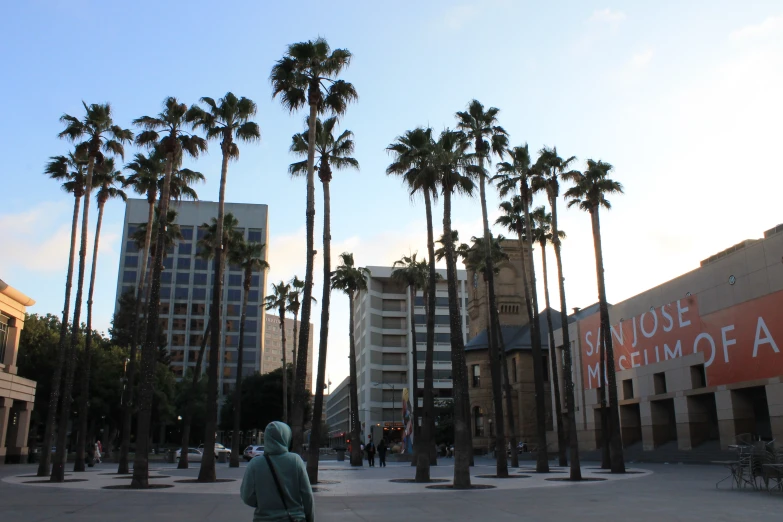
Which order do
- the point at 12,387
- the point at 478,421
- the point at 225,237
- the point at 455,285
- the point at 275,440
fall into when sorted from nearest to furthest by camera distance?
the point at 275,440, the point at 455,285, the point at 225,237, the point at 12,387, the point at 478,421

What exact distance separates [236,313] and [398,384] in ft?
107

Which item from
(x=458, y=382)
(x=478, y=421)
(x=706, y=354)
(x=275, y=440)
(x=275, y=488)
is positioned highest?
(x=706, y=354)

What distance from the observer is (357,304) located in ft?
443

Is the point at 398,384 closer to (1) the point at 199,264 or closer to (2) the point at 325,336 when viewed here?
(1) the point at 199,264

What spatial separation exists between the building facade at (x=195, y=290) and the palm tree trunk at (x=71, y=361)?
263 ft

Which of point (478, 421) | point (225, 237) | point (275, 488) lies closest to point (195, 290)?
point (478, 421)

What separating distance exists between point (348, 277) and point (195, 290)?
75298 millimetres

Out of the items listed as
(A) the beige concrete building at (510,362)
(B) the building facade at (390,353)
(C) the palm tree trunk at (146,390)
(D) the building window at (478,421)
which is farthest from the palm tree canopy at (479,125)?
(B) the building facade at (390,353)

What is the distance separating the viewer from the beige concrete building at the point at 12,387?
39188mm

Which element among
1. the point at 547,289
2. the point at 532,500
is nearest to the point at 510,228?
the point at 547,289

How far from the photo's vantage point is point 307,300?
23078mm

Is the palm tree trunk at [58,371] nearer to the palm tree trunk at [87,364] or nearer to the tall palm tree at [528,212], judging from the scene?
the palm tree trunk at [87,364]

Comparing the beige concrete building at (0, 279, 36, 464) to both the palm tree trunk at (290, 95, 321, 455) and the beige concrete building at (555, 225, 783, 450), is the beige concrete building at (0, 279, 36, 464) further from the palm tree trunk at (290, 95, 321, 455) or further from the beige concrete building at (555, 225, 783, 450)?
the beige concrete building at (555, 225, 783, 450)

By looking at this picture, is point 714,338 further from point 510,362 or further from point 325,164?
point 510,362
